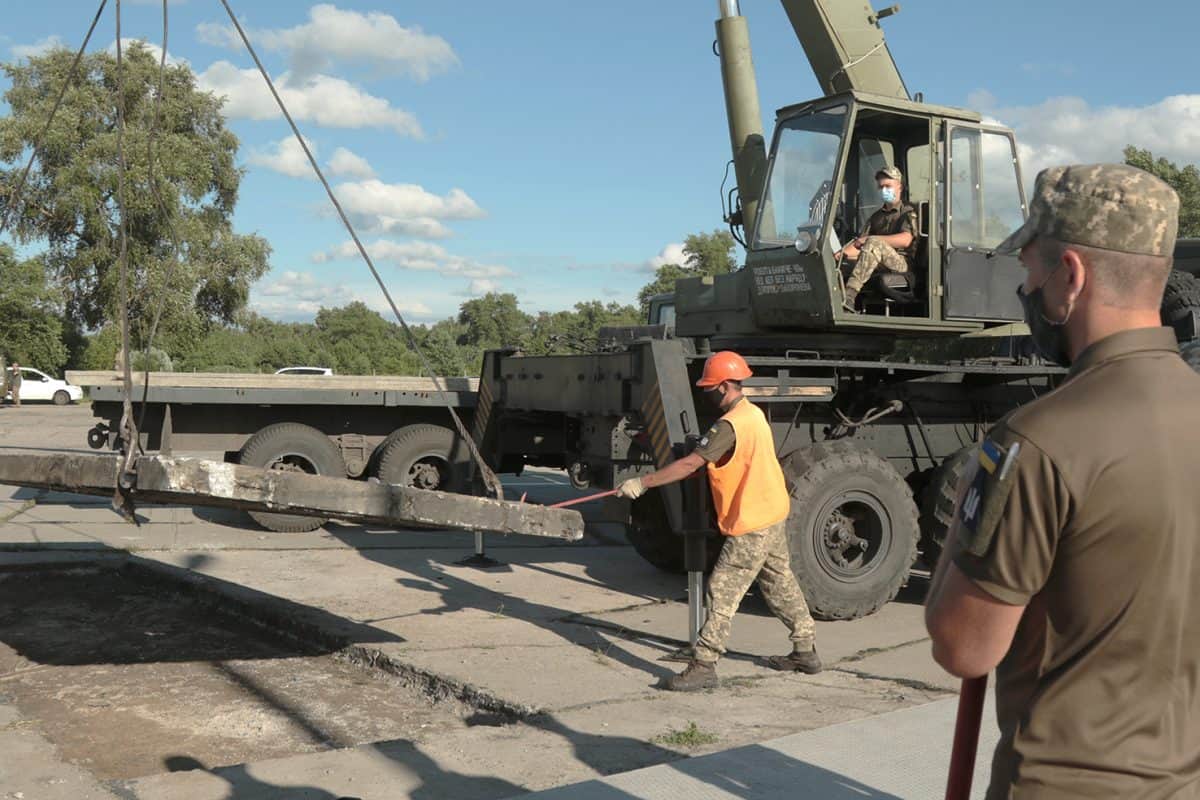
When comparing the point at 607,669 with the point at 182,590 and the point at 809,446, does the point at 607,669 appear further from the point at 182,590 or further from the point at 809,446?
the point at 182,590

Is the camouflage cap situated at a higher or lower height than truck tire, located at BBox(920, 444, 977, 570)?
higher

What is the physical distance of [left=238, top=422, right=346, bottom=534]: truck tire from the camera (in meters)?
11.5

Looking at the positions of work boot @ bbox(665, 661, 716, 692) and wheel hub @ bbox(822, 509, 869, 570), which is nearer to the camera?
work boot @ bbox(665, 661, 716, 692)

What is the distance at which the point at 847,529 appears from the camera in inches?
320

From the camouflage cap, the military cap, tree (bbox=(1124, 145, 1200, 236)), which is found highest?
tree (bbox=(1124, 145, 1200, 236))

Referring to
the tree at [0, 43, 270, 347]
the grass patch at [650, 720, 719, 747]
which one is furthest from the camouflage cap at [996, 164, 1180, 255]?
the tree at [0, 43, 270, 347]

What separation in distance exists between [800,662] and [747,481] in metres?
1.07

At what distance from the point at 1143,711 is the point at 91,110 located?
1332 inches

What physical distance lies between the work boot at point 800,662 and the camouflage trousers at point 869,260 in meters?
2.79

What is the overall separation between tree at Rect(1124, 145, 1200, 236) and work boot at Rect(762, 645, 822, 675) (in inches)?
1329

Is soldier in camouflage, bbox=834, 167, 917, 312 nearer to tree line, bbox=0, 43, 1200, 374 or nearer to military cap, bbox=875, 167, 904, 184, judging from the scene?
military cap, bbox=875, 167, 904, 184

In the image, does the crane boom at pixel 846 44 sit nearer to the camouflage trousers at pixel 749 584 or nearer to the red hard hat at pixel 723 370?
the red hard hat at pixel 723 370

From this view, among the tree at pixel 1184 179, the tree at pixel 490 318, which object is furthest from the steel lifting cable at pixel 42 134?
the tree at pixel 490 318

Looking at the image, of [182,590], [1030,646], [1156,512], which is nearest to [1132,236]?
[1156,512]
